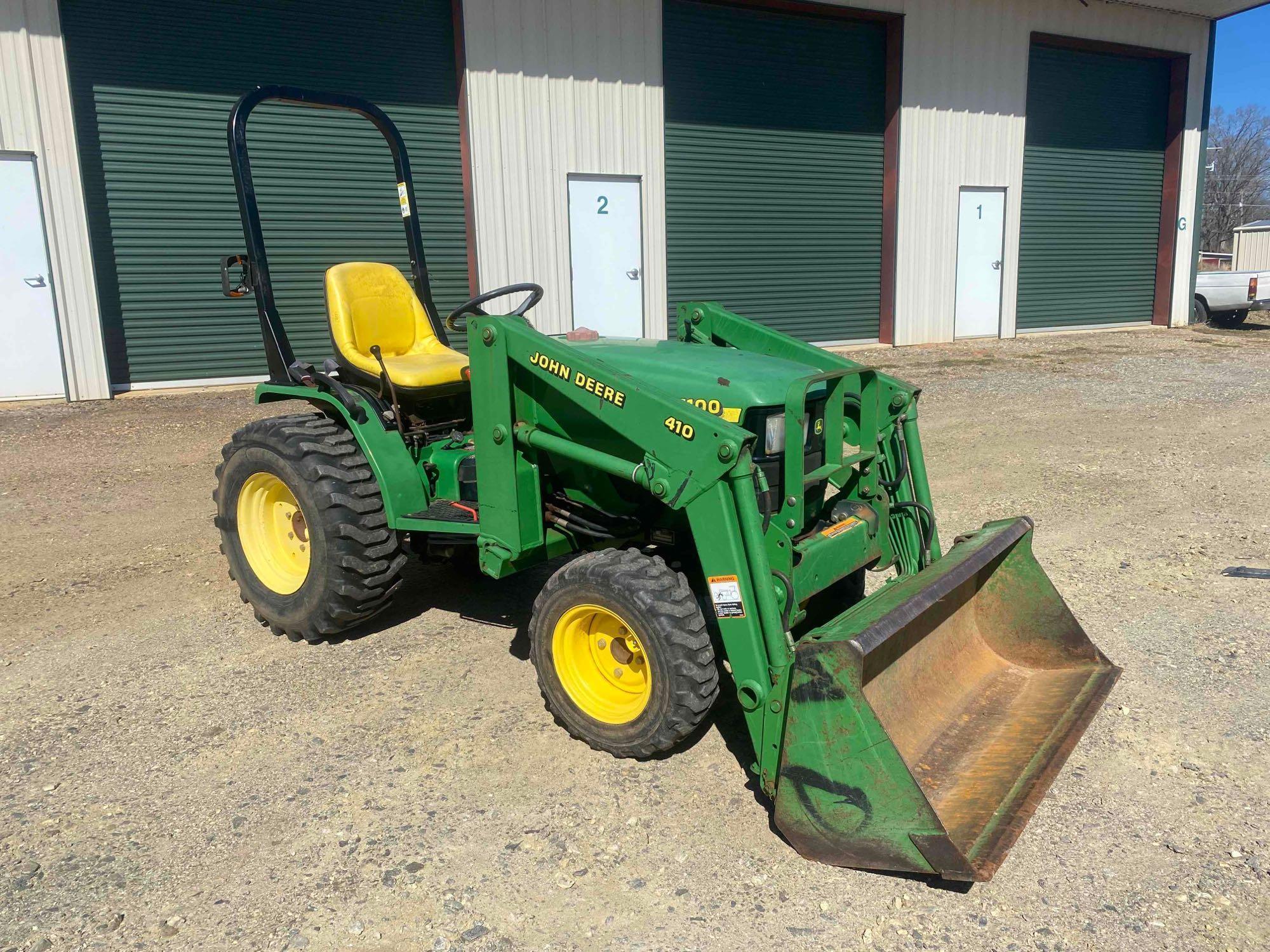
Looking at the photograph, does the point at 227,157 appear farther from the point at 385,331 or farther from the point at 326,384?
the point at 326,384

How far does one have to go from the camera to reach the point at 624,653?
3240 millimetres

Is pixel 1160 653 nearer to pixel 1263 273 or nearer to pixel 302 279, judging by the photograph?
pixel 302 279

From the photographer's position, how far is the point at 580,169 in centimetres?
1199

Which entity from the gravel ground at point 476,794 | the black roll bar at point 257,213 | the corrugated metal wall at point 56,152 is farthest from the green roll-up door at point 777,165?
the black roll bar at point 257,213

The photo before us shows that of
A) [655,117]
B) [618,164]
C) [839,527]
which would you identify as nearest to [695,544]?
[839,527]

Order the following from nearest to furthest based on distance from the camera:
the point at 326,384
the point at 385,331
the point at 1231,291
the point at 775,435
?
the point at 775,435 → the point at 326,384 → the point at 385,331 → the point at 1231,291

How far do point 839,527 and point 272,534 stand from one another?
8.25ft

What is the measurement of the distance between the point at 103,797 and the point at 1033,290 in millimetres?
16420

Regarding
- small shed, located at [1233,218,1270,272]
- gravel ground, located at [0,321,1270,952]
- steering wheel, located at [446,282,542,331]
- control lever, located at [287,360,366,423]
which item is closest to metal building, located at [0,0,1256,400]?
gravel ground, located at [0,321,1270,952]

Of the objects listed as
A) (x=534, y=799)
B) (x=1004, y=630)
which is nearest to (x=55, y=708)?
(x=534, y=799)

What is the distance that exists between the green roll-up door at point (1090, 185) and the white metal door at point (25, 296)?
13842 mm

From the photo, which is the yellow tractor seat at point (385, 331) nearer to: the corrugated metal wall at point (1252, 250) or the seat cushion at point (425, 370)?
the seat cushion at point (425, 370)

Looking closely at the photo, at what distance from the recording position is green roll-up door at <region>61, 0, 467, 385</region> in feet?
32.1

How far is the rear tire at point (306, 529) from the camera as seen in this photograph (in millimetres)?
3902
